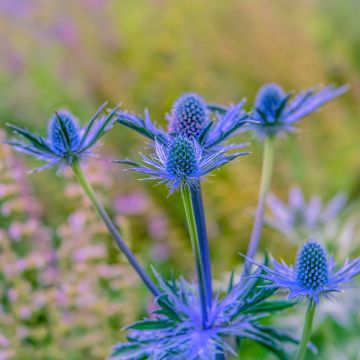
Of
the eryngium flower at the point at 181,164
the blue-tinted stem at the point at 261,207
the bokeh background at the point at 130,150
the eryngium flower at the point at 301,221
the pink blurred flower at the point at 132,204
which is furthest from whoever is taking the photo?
the pink blurred flower at the point at 132,204

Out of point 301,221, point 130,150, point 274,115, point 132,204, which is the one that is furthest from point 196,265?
point 130,150

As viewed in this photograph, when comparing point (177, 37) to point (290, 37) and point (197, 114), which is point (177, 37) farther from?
point (197, 114)

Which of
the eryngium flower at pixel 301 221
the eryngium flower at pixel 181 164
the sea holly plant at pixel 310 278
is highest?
the eryngium flower at pixel 301 221

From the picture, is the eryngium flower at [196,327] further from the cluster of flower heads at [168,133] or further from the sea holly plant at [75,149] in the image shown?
the cluster of flower heads at [168,133]

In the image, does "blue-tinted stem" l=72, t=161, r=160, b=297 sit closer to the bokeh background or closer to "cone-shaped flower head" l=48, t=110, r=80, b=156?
"cone-shaped flower head" l=48, t=110, r=80, b=156

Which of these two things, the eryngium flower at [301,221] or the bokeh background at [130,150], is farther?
the eryngium flower at [301,221]

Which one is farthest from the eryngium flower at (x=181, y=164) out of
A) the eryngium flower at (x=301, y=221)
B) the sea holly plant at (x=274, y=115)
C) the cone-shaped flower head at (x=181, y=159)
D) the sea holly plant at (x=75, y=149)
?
the eryngium flower at (x=301, y=221)

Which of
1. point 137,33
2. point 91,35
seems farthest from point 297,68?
point 91,35

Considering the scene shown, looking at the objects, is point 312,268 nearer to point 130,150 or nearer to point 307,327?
point 307,327

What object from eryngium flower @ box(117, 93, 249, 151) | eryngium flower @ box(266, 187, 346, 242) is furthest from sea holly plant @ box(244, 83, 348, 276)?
eryngium flower @ box(266, 187, 346, 242)
